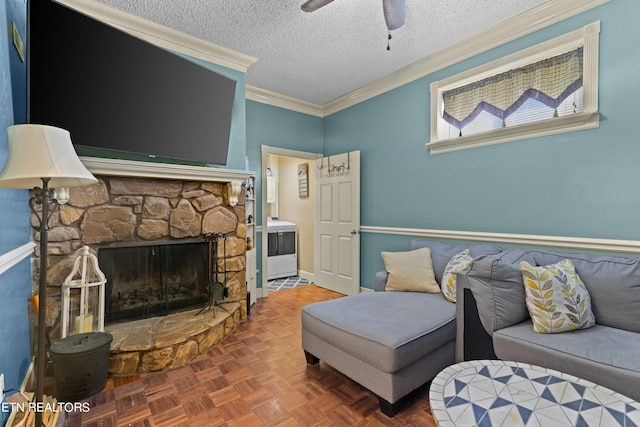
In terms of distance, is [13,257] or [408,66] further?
[408,66]

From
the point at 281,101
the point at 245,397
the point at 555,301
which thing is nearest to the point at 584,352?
the point at 555,301

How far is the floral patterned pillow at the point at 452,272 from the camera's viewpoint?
7.98ft

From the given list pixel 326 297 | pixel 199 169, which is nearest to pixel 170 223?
pixel 199 169

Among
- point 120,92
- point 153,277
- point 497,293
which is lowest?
point 153,277

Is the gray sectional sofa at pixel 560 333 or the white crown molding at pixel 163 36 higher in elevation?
the white crown molding at pixel 163 36

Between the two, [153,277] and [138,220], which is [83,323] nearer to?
[153,277]

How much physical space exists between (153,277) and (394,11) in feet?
9.46

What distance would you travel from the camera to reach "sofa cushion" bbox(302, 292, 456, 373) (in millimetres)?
1751

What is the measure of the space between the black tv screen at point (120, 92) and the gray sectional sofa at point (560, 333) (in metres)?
2.47

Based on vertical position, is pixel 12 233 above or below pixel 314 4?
below

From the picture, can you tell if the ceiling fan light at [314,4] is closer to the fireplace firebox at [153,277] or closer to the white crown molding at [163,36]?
the white crown molding at [163,36]

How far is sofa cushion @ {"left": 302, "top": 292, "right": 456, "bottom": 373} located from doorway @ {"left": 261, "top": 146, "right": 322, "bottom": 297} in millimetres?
2720

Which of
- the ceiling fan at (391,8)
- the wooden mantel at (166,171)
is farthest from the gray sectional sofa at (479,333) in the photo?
the ceiling fan at (391,8)

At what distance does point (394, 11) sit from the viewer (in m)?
1.92
